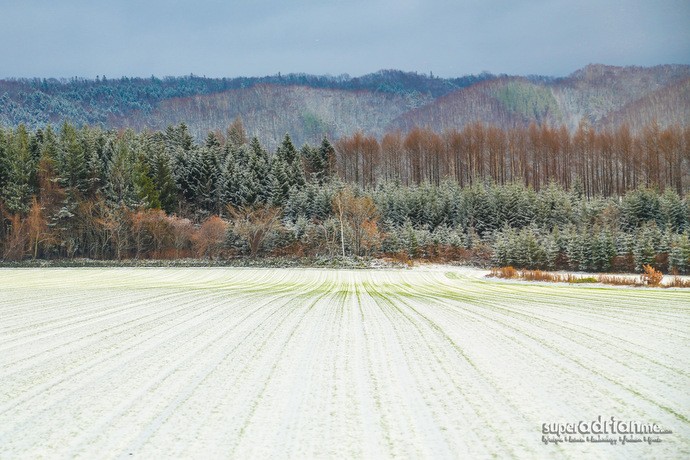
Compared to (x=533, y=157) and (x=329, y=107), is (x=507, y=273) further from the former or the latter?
(x=329, y=107)

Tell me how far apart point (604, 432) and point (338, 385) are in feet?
9.39

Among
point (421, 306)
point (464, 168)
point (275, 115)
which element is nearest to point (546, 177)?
point (464, 168)

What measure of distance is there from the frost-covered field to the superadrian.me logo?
0.27 ft

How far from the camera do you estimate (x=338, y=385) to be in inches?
210

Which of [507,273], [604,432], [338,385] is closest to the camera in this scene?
[604,432]

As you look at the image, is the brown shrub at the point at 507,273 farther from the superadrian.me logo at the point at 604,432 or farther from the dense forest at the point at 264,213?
the superadrian.me logo at the point at 604,432

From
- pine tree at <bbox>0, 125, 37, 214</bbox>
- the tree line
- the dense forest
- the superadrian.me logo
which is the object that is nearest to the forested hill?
the tree line

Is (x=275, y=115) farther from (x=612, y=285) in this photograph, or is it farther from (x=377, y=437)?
(x=377, y=437)

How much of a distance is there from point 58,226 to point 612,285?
182 ft

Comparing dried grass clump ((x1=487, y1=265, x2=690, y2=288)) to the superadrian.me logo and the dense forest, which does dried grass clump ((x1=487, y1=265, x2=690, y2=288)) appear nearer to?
the dense forest

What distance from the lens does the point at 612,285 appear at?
21.3m

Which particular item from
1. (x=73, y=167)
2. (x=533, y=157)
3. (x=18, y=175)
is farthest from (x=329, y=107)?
(x=18, y=175)

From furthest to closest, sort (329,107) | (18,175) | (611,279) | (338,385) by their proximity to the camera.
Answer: (329,107), (18,175), (611,279), (338,385)

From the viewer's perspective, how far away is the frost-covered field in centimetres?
380
